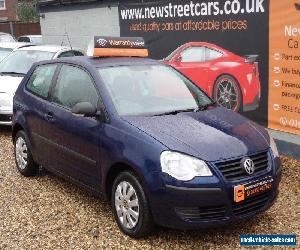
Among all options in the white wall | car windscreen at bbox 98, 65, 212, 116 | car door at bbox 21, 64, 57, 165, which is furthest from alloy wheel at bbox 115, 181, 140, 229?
the white wall

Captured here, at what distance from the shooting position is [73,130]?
505cm

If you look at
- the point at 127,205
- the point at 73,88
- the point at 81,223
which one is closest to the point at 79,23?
the point at 73,88

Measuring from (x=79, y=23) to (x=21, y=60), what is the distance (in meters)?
3.40

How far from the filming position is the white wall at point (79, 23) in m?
11.3

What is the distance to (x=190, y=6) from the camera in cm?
855

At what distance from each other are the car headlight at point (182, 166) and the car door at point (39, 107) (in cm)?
212

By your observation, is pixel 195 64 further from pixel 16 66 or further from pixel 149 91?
pixel 16 66

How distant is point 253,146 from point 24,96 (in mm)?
3277

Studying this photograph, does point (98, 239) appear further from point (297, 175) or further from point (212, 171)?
point (297, 175)

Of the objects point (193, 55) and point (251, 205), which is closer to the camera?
point (251, 205)

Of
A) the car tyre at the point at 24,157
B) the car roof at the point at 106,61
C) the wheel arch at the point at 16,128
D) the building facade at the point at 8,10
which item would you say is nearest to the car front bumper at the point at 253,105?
the car roof at the point at 106,61

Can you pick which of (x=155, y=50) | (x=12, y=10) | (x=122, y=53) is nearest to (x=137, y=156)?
(x=122, y=53)

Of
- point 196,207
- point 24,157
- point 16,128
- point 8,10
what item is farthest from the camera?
point 8,10

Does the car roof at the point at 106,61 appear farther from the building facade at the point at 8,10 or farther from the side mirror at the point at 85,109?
the building facade at the point at 8,10
